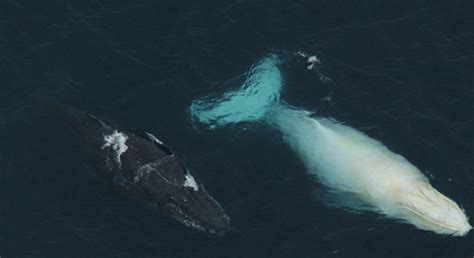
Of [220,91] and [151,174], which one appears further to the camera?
[220,91]

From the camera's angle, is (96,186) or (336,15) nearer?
(96,186)

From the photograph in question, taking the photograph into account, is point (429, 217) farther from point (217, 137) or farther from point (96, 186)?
point (96, 186)

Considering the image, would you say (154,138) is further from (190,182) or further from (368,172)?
(368,172)

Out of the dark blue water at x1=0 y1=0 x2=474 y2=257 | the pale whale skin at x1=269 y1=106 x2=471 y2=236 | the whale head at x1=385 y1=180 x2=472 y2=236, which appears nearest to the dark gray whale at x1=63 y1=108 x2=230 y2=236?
the dark blue water at x1=0 y1=0 x2=474 y2=257

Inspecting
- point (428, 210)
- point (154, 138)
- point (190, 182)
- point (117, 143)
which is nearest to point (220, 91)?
point (154, 138)

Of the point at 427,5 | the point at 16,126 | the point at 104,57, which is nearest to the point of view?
the point at 16,126

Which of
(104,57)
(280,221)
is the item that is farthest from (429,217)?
(104,57)

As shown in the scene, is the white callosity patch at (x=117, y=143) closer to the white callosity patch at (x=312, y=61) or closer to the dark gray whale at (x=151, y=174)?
the dark gray whale at (x=151, y=174)
